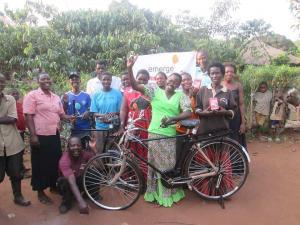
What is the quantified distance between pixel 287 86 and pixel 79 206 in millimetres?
5989

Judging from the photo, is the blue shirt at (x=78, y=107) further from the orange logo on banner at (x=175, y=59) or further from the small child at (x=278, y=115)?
the small child at (x=278, y=115)

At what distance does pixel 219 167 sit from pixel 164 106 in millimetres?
1015

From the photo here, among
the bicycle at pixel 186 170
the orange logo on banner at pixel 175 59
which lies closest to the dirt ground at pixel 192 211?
the bicycle at pixel 186 170

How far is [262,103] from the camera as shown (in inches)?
303

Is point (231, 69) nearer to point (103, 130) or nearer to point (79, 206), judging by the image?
point (103, 130)

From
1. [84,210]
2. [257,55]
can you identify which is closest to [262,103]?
[84,210]

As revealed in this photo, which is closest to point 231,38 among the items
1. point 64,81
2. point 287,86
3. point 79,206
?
point 287,86

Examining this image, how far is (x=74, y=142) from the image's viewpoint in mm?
4102

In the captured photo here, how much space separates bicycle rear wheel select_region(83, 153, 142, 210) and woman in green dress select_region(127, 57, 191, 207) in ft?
0.84

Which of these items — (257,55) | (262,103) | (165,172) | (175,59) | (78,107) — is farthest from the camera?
(257,55)

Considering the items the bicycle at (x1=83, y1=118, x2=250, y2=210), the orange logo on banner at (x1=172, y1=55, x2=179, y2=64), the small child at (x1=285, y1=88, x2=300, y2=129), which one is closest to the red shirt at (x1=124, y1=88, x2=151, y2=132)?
the bicycle at (x1=83, y1=118, x2=250, y2=210)

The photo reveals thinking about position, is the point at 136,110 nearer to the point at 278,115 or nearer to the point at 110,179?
the point at 110,179

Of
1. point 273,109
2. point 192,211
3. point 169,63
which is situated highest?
point 169,63

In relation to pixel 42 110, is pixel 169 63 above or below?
above
